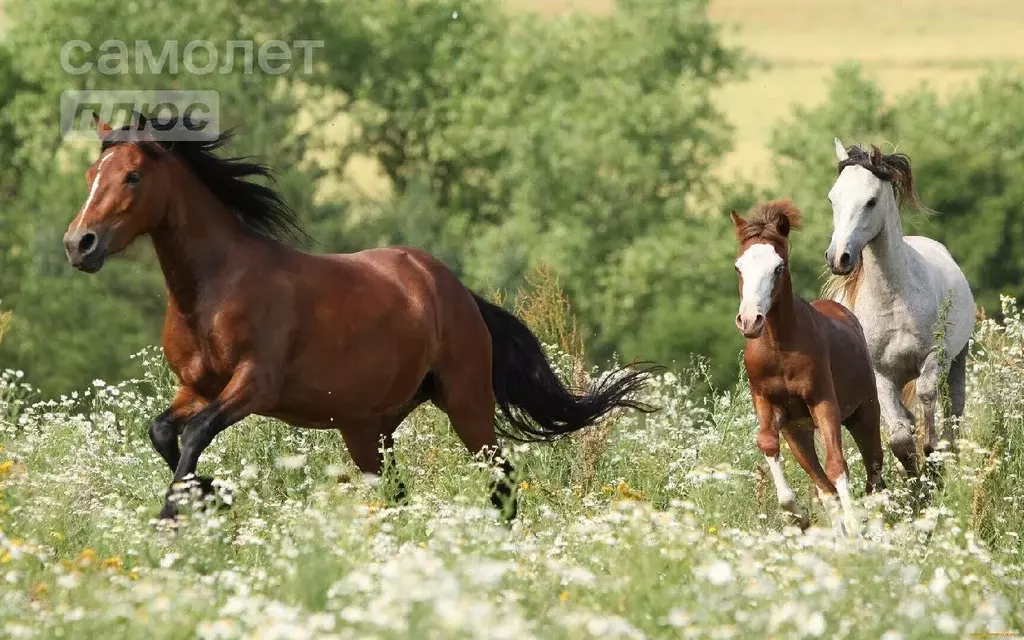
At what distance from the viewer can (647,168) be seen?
173ft

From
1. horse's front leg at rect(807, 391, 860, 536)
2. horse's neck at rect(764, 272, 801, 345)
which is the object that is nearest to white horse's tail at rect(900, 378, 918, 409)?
horse's front leg at rect(807, 391, 860, 536)

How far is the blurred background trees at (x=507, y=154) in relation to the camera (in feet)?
155

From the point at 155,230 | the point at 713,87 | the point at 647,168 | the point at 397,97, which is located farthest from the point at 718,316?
the point at 155,230

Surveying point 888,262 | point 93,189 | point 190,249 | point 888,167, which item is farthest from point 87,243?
point 888,262

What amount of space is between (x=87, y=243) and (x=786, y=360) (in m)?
3.18

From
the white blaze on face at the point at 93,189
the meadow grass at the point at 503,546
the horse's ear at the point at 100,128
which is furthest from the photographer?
the horse's ear at the point at 100,128

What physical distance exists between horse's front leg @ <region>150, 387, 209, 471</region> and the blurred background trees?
120 ft

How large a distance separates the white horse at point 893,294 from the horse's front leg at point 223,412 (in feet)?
10.3

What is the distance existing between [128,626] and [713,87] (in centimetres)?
5338

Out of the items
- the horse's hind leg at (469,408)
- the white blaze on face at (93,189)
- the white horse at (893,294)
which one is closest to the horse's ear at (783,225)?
the white horse at (893,294)

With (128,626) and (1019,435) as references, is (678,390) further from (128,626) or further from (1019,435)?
(128,626)

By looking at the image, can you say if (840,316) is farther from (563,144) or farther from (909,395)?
(563,144)

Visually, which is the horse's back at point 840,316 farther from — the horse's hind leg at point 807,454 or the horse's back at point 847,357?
the horse's hind leg at point 807,454

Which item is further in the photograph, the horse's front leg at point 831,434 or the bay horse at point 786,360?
the horse's front leg at point 831,434
